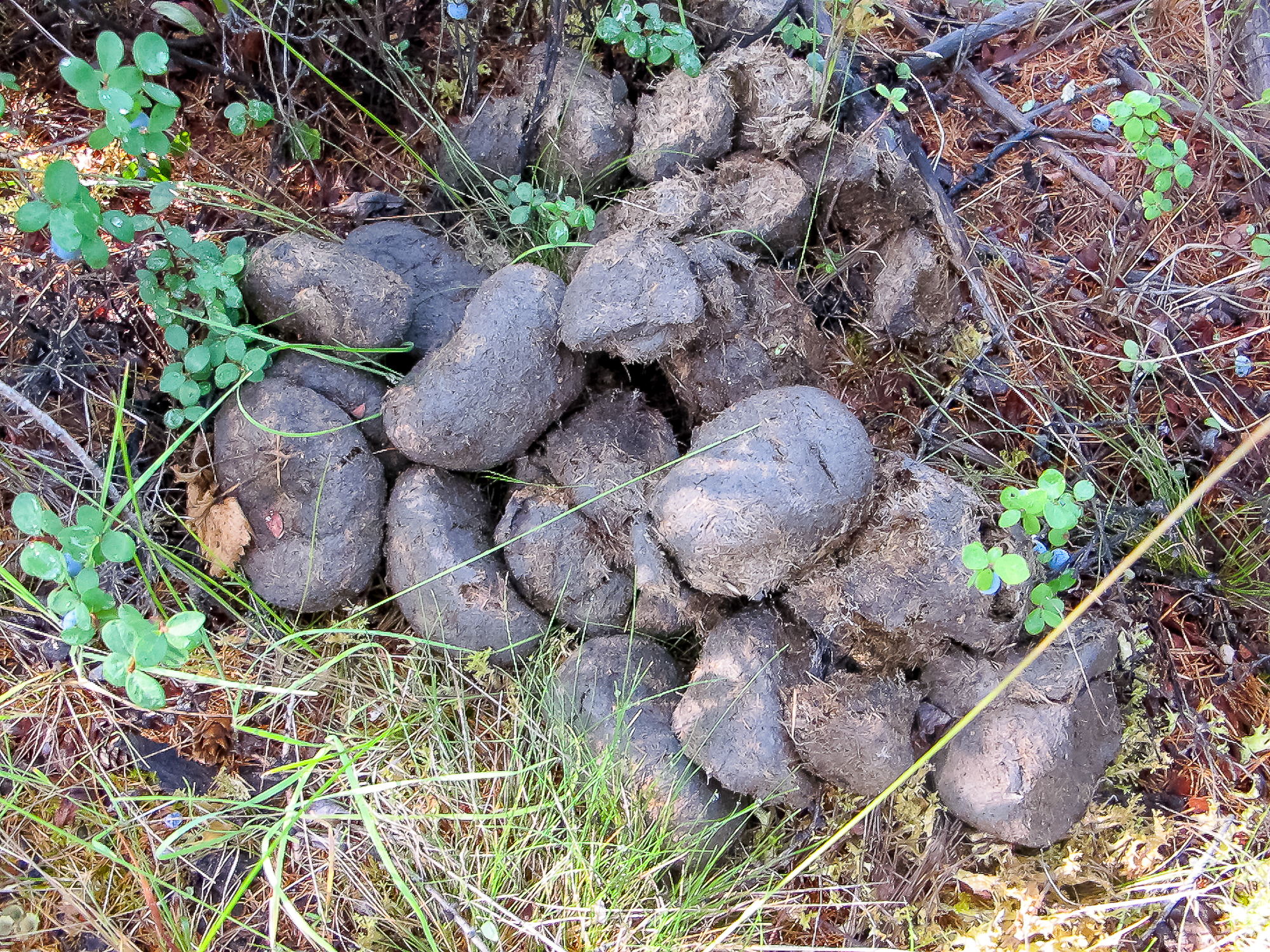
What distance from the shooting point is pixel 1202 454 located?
7.78 feet

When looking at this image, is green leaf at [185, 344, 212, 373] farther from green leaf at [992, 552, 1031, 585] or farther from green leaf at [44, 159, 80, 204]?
green leaf at [992, 552, 1031, 585]

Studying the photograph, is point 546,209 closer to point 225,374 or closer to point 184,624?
point 225,374

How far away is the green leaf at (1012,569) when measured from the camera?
1827 mm

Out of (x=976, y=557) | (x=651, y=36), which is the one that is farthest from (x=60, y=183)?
(x=976, y=557)

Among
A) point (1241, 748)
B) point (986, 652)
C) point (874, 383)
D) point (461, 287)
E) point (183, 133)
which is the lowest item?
point (1241, 748)

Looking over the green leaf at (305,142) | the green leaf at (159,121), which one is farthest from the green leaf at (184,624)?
the green leaf at (305,142)

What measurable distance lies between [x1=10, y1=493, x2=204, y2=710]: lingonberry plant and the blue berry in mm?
605

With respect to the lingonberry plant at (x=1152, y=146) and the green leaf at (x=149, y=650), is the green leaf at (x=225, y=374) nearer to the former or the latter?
the green leaf at (x=149, y=650)

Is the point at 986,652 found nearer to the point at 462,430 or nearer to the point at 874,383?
the point at 874,383

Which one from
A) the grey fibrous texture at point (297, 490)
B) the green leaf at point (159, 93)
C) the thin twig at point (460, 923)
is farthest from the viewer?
the grey fibrous texture at point (297, 490)

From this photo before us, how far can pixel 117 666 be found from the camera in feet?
5.22

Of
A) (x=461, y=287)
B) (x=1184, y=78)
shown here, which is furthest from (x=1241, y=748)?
(x=461, y=287)

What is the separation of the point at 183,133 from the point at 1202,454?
322 cm

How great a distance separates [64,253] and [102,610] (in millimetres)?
920
